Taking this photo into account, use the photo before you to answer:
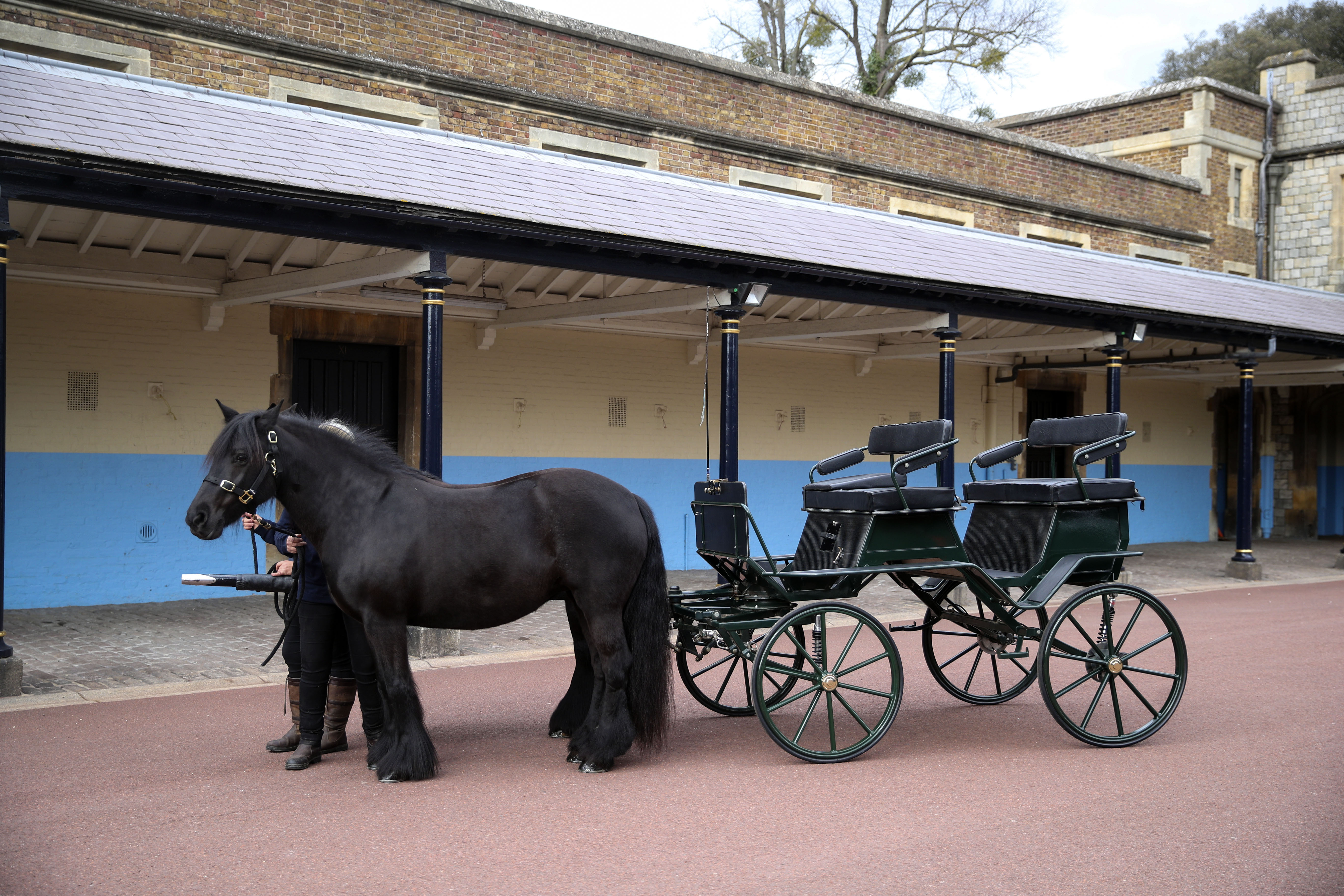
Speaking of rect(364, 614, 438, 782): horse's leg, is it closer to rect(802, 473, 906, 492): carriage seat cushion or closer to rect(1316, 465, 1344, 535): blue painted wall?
rect(802, 473, 906, 492): carriage seat cushion

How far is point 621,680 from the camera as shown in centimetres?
534

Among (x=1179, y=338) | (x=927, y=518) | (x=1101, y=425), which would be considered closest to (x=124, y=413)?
(x=927, y=518)

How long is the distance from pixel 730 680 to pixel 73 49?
29.7 feet

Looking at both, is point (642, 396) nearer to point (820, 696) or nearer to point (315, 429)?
point (820, 696)

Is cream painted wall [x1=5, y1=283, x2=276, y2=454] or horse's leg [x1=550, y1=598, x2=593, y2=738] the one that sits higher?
cream painted wall [x1=5, y1=283, x2=276, y2=454]

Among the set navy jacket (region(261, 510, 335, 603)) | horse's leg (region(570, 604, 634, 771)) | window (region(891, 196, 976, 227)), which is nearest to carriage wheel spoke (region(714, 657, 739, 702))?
horse's leg (region(570, 604, 634, 771))

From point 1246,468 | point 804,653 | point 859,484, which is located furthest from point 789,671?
point 1246,468

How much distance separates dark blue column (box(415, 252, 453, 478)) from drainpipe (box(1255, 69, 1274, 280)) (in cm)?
2061

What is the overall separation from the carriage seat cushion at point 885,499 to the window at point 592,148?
8667 millimetres

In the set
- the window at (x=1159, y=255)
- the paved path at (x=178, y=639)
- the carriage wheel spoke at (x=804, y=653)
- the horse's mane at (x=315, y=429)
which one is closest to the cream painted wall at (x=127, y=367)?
the paved path at (x=178, y=639)

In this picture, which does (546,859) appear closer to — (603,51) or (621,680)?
(621,680)

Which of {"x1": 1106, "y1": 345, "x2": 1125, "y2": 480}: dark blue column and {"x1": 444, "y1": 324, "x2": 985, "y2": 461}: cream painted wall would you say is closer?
{"x1": 444, "y1": 324, "x2": 985, "y2": 461}: cream painted wall

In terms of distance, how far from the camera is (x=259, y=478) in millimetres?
5090

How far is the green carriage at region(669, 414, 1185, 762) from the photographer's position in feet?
18.5
